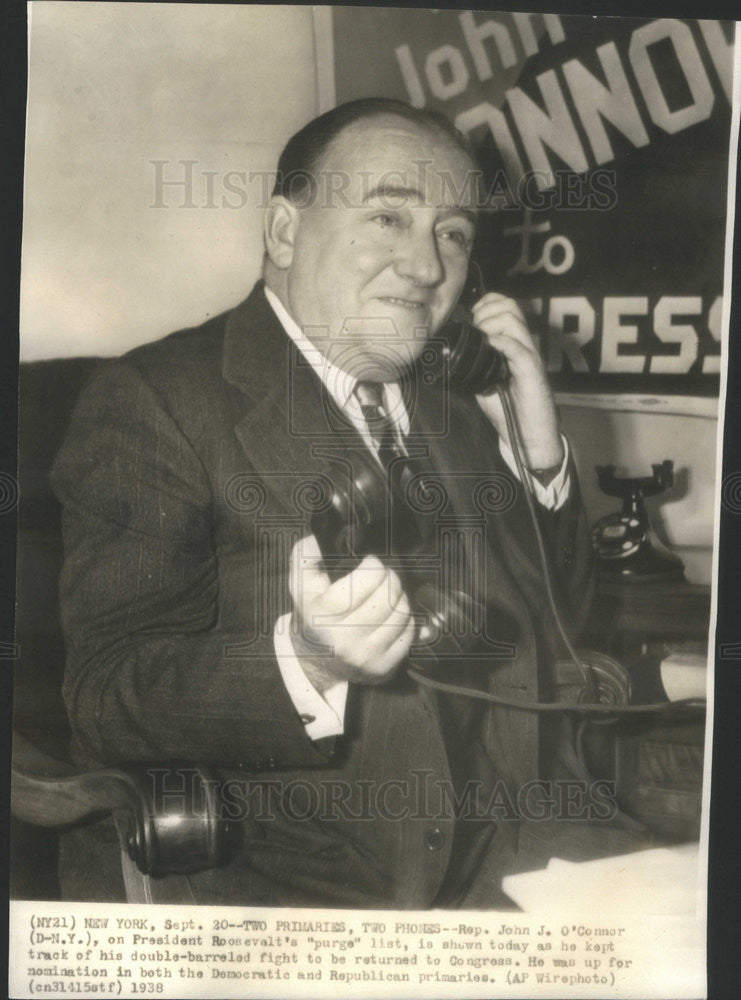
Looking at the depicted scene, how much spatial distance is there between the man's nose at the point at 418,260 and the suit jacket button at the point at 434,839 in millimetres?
1079

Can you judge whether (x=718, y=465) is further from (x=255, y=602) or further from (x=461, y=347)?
(x=255, y=602)

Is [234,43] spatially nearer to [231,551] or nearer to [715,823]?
[231,551]

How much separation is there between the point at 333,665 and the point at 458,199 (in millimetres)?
946

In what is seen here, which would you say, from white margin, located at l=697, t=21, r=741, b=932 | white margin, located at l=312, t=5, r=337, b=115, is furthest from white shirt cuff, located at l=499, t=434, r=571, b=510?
white margin, located at l=312, t=5, r=337, b=115

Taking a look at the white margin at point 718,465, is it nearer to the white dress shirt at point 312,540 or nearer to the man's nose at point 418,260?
the white dress shirt at point 312,540

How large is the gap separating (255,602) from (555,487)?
64 cm

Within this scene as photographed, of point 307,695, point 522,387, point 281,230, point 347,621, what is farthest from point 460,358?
point 307,695

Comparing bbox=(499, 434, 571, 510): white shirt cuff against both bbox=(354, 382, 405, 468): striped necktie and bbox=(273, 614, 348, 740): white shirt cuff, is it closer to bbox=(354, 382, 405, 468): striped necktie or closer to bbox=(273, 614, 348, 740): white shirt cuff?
bbox=(354, 382, 405, 468): striped necktie

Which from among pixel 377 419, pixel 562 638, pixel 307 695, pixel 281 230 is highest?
pixel 281 230

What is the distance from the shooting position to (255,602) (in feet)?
6.90

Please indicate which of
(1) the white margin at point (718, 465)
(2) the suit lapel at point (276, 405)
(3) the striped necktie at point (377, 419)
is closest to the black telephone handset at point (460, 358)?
(3) the striped necktie at point (377, 419)

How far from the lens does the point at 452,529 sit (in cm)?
213

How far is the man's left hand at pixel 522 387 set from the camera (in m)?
2.13

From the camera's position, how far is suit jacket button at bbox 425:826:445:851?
84.0 inches
